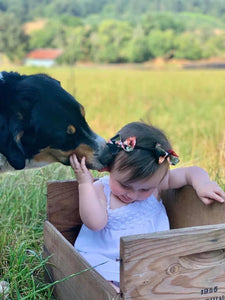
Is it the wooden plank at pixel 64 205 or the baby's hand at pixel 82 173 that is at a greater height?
the baby's hand at pixel 82 173

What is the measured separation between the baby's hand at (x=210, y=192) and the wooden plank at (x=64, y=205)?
2.15ft

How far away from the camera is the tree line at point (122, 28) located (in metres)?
29.6

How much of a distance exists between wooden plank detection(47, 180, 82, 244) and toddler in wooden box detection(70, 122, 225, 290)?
0.43 feet

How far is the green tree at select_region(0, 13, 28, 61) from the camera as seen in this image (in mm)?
39500

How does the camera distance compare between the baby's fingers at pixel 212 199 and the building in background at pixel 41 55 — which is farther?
the building in background at pixel 41 55

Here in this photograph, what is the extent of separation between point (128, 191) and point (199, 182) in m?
0.35

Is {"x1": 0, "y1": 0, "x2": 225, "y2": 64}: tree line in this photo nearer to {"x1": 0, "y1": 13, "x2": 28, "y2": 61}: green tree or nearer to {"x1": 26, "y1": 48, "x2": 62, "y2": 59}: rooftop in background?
{"x1": 0, "y1": 13, "x2": 28, "y2": 61}: green tree

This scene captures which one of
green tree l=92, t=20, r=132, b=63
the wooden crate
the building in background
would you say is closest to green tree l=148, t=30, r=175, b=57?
green tree l=92, t=20, r=132, b=63

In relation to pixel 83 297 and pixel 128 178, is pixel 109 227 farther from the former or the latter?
pixel 83 297

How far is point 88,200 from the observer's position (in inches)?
77.2

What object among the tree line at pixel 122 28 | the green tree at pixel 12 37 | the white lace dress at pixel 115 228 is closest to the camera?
the white lace dress at pixel 115 228

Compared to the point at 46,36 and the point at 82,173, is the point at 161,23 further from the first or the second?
the point at 82,173

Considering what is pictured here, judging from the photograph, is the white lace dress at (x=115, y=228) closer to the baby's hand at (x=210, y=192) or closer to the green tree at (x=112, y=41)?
the baby's hand at (x=210, y=192)

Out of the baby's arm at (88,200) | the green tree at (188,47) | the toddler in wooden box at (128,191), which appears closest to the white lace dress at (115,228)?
the toddler in wooden box at (128,191)
